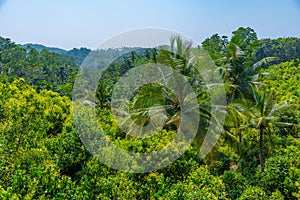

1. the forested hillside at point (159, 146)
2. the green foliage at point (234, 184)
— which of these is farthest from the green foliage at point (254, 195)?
the green foliage at point (234, 184)

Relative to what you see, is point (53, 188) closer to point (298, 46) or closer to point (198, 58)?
Answer: point (198, 58)

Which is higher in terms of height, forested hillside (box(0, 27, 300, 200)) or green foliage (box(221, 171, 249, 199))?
forested hillside (box(0, 27, 300, 200))

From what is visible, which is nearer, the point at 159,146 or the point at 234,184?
the point at 159,146

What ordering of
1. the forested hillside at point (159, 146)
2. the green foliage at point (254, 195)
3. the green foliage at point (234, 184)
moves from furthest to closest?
1. the green foliage at point (234, 184)
2. the green foliage at point (254, 195)
3. the forested hillside at point (159, 146)

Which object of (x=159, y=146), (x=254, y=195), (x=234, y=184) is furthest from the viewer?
(x=234, y=184)

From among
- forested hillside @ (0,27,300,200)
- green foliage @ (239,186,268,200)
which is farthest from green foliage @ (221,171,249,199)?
green foliage @ (239,186,268,200)

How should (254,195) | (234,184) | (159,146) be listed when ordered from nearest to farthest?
(159,146) → (254,195) → (234,184)

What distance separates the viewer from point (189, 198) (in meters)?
4.25

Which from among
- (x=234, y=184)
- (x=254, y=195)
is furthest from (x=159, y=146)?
(x=234, y=184)

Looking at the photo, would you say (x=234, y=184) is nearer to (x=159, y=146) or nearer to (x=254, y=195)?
(x=254, y=195)

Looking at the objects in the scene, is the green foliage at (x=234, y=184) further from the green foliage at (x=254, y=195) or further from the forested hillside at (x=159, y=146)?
the green foliage at (x=254, y=195)

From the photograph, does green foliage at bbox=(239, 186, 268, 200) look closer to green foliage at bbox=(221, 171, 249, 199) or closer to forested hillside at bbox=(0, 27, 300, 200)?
forested hillside at bbox=(0, 27, 300, 200)

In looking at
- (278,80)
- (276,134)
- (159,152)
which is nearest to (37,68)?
(278,80)

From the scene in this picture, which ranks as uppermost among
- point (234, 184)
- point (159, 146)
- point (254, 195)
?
point (159, 146)
